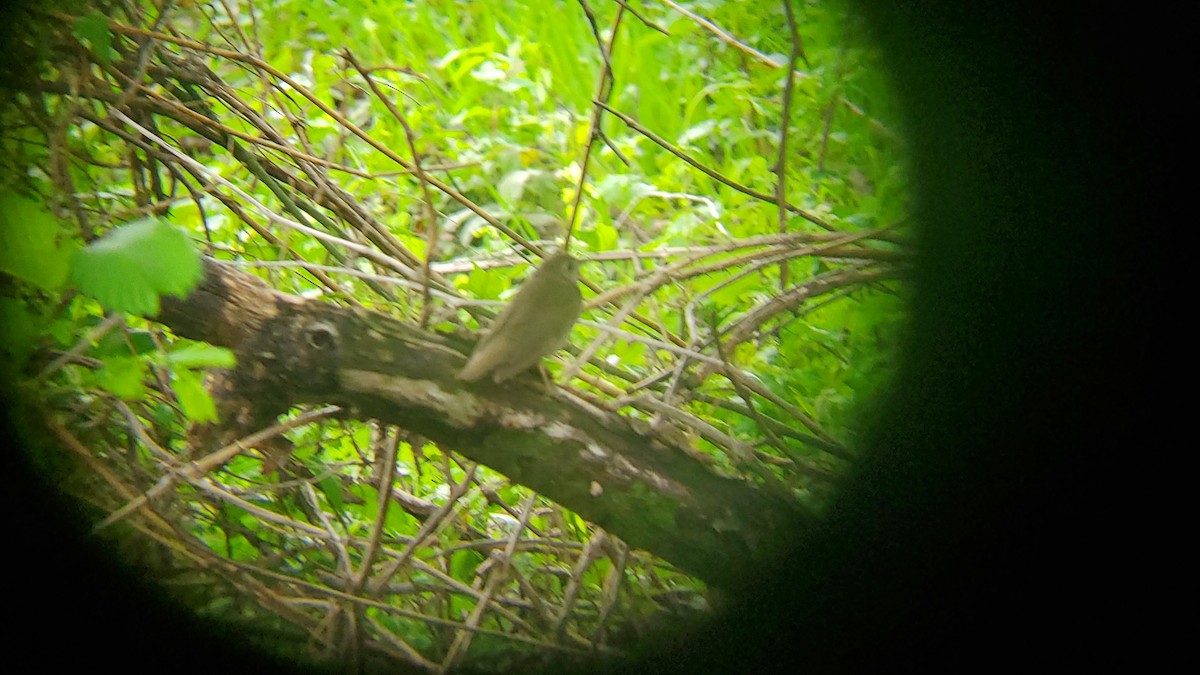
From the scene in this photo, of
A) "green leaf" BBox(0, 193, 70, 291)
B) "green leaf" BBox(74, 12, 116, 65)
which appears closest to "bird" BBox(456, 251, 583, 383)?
"green leaf" BBox(0, 193, 70, 291)

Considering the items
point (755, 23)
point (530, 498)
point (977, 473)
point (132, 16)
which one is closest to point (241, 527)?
point (530, 498)

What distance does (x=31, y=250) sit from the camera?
2.59 ft

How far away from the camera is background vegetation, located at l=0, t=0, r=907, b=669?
3.13ft

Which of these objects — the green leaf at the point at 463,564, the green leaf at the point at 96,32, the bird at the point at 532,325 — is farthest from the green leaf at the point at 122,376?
the green leaf at the point at 463,564

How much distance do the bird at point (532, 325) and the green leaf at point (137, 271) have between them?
30 centimetres

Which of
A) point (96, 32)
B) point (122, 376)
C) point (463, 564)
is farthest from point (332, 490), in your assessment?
point (96, 32)

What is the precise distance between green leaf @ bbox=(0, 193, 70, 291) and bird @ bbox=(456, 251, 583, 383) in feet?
1.29

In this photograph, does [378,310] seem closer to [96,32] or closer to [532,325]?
[532,325]

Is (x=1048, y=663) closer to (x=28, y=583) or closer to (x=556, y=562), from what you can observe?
(x=556, y=562)

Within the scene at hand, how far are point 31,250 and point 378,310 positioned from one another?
457mm

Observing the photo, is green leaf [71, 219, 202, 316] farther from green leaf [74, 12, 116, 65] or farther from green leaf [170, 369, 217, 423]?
green leaf [74, 12, 116, 65]

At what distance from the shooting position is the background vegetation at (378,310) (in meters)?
0.95

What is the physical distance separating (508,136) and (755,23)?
2.78ft

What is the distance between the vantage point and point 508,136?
2.43 meters
